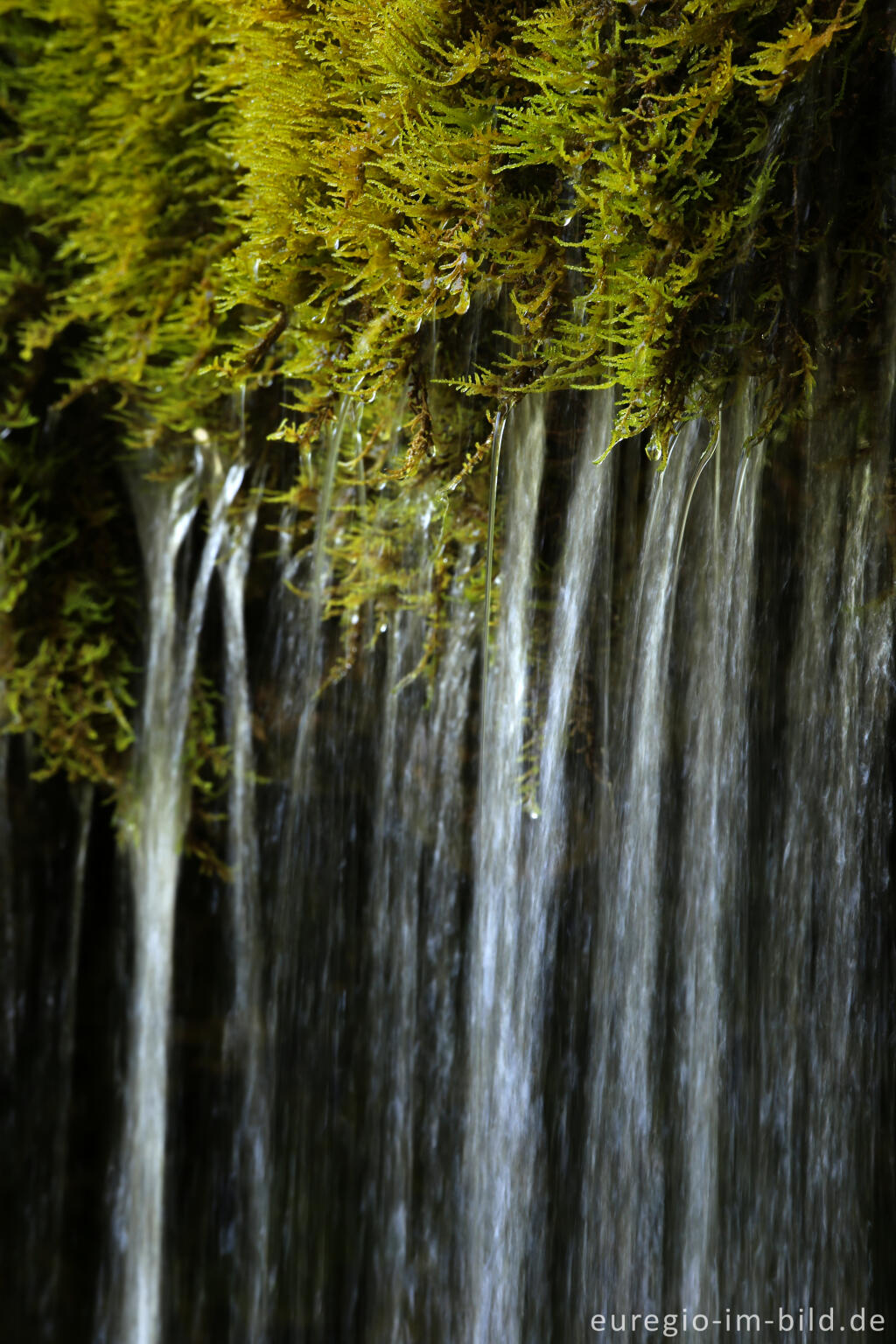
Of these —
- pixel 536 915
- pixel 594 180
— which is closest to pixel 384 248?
pixel 594 180

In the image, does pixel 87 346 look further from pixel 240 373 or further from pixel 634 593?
pixel 634 593

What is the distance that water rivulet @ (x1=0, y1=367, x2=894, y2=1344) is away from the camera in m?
1.71

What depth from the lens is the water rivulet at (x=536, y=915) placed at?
171 centimetres

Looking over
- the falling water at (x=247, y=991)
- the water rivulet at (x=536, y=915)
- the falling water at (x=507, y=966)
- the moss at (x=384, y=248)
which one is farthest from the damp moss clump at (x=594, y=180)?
the falling water at (x=247, y=991)

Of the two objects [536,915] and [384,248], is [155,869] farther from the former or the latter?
[384,248]

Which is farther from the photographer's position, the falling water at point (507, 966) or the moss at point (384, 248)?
the falling water at point (507, 966)

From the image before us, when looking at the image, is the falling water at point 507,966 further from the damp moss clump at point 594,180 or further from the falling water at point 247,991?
the falling water at point 247,991

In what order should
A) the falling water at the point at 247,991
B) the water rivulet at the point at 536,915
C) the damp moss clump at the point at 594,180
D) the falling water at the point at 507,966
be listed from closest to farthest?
the damp moss clump at the point at 594,180 < the water rivulet at the point at 536,915 < the falling water at the point at 507,966 < the falling water at the point at 247,991

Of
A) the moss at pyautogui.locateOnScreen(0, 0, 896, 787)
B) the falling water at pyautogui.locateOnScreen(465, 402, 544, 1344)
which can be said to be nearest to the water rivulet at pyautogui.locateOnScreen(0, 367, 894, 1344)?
the falling water at pyautogui.locateOnScreen(465, 402, 544, 1344)

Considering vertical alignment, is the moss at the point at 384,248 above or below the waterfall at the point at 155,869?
above

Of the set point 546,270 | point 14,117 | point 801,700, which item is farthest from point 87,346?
point 801,700

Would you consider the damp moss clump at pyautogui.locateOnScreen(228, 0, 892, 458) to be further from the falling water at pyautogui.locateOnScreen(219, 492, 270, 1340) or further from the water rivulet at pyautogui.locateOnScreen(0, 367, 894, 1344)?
the falling water at pyautogui.locateOnScreen(219, 492, 270, 1340)

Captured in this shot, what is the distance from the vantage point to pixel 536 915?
6.37 feet

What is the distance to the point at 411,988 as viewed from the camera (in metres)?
2.31
